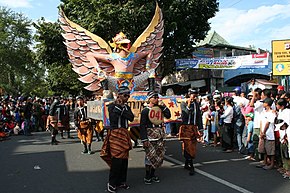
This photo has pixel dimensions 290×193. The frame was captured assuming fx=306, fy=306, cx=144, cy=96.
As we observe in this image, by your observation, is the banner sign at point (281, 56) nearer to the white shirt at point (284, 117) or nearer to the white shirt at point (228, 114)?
the white shirt at point (228, 114)

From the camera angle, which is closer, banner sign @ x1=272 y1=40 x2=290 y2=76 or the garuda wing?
the garuda wing

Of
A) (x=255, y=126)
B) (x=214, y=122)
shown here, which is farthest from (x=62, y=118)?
A: (x=255, y=126)

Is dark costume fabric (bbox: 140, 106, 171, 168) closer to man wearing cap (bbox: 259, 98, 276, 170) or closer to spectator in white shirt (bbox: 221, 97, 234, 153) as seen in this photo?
man wearing cap (bbox: 259, 98, 276, 170)

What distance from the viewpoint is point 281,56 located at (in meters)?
12.3

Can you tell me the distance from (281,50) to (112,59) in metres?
7.06

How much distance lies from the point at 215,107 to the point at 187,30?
8703 mm

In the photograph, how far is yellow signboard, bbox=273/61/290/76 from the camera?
12273mm

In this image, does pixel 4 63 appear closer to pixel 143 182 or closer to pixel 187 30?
pixel 187 30

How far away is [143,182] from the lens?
18.5 ft

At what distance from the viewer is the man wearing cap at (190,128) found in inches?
245

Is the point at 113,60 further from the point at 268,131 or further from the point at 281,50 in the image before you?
the point at 281,50

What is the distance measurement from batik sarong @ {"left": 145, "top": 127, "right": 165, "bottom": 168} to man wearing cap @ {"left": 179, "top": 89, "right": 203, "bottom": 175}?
31.5 inches

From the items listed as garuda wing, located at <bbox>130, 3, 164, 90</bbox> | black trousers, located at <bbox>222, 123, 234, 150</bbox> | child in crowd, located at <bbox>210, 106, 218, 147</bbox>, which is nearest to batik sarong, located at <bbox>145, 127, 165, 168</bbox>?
black trousers, located at <bbox>222, 123, 234, 150</bbox>

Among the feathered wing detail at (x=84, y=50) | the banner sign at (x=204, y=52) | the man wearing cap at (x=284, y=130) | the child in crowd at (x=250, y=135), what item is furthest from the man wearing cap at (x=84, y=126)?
the banner sign at (x=204, y=52)
